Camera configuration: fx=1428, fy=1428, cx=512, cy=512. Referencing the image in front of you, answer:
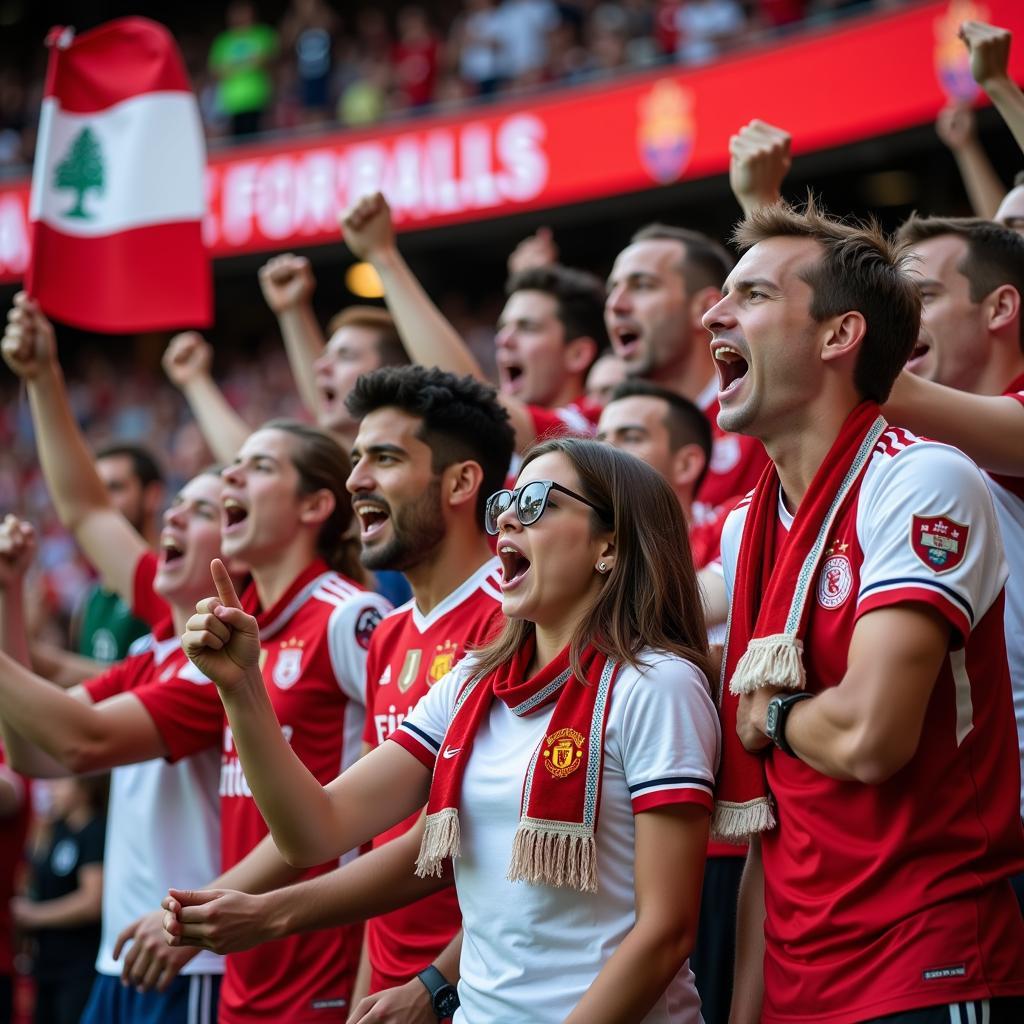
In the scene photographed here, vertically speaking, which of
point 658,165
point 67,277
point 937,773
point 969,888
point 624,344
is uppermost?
point 658,165

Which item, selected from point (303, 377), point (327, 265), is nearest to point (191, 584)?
point (303, 377)

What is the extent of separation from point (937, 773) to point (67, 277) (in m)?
4.11

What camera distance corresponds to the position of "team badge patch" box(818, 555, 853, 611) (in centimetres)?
240

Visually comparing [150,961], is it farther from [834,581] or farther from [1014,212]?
[1014,212]

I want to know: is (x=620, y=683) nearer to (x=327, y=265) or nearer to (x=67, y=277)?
(x=67, y=277)

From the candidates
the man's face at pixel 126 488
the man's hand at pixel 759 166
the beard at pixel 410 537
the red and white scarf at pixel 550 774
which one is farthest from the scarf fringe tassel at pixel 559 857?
the man's face at pixel 126 488

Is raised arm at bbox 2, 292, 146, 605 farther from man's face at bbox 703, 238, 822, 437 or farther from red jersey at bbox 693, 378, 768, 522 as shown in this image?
man's face at bbox 703, 238, 822, 437

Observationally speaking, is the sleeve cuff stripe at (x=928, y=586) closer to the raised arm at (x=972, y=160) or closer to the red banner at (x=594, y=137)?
the raised arm at (x=972, y=160)

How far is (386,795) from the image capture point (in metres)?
2.85

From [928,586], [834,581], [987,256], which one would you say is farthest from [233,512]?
[928,586]

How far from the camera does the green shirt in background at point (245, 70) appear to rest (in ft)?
57.4

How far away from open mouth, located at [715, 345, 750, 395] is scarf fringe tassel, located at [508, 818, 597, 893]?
862mm

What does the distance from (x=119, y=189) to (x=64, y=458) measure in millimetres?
1216

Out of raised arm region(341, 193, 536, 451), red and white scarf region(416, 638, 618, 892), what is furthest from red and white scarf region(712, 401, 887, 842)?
raised arm region(341, 193, 536, 451)
